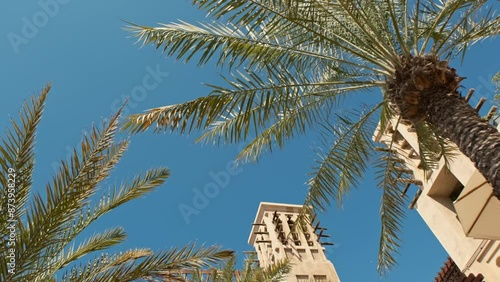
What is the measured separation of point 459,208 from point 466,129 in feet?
9.29

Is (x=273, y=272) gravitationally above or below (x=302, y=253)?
below

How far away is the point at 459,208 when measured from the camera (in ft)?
25.8

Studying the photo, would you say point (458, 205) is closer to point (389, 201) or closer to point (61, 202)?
point (389, 201)

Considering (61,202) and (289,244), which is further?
(289,244)

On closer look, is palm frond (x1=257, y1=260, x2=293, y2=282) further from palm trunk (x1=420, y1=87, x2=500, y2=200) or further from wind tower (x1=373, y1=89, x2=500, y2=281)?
palm trunk (x1=420, y1=87, x2=500, y2=200)

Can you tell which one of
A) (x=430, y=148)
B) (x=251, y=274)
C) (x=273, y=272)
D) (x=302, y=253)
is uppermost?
(x=302, y=253)

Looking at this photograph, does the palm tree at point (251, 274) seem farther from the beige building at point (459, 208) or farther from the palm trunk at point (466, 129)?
the palm trunk at point (466, 129)

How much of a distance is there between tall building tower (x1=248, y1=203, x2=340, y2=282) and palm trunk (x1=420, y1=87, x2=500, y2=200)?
13676 mm

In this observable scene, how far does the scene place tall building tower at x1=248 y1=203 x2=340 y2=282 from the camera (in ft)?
66.7

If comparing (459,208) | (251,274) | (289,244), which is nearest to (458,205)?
(459,208)

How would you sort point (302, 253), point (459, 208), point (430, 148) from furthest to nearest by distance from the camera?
point (302, 253) → point (430, 148) → point (459, 208)

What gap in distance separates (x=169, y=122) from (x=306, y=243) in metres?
15.9

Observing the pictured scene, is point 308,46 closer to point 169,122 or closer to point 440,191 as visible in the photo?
point 169,122

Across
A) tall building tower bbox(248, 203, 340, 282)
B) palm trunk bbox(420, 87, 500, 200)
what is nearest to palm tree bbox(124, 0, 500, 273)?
palm trunk bbox(420, 87, 500, 200)
